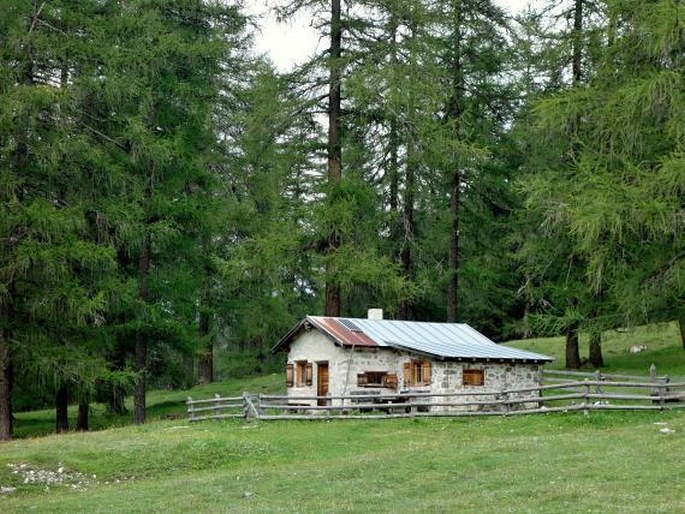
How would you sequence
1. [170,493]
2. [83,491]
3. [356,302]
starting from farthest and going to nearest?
[356,302] < [83,491] < [170,493]

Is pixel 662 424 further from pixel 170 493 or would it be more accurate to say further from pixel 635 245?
pixel 170 493

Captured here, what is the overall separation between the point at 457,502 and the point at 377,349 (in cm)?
1396

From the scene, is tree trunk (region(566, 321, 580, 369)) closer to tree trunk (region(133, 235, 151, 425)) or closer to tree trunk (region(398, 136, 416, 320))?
tree trunk (region(398, 136, 416, 320))

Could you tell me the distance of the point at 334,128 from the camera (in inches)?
1116

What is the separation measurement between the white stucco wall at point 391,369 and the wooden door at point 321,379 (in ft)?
0.30

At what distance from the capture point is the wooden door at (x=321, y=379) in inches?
1065

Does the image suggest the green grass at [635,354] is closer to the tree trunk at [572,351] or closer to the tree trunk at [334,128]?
the tree trunk at [572,351]

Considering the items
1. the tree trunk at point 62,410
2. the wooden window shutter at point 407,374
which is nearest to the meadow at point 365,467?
the wooden window shutter at point 407,374

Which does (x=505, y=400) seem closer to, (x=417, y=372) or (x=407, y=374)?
(x=417, y=372)

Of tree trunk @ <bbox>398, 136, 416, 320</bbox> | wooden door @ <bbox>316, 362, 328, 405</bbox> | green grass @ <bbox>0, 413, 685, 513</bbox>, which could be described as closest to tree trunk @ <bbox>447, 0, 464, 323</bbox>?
tree trunk @ <bbox>398, 136, 416, 320</bbox>

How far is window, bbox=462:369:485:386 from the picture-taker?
83.9ft

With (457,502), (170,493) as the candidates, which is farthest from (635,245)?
(170,493)

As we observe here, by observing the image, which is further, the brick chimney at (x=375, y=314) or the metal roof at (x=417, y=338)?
the brick chimney at (x=375, y=314)

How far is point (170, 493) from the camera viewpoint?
15.1 m
